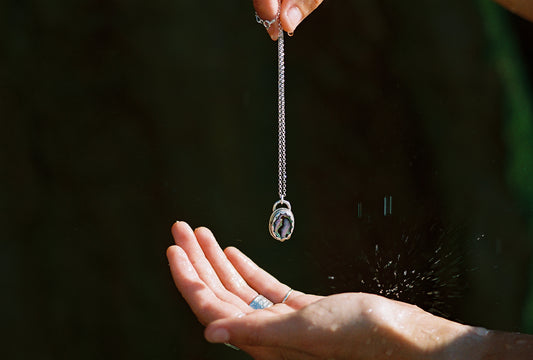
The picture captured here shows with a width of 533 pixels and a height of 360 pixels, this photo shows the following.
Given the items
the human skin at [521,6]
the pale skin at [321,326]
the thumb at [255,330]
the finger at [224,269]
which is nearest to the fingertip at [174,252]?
the pale skin at [321,326]

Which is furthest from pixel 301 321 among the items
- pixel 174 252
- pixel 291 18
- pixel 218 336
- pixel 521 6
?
pixel 521 6

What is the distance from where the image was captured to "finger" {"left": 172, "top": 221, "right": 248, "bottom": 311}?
1096mm

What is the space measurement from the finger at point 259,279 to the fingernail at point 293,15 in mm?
513

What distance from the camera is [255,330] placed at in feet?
2.89

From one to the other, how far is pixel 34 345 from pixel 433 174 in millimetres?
1235

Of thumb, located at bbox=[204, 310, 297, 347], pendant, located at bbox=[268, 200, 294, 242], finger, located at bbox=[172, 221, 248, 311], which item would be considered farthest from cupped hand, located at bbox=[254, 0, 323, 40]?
thumb, located at bbox=[204, 310, 297, 347]

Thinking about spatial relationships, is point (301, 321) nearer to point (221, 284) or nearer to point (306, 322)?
point (306, 322)

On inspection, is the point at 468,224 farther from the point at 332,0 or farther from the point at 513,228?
the point at 332,0

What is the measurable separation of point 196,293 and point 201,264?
0.15 meters

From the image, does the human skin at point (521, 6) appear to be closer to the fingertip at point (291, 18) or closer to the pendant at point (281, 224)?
the fingertip at point (291, 18)

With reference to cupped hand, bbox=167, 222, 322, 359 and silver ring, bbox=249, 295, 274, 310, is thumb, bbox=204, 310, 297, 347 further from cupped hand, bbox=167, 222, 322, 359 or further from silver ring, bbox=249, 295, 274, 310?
silver ring, bbox=249, 295, 274, 310

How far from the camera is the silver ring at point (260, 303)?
1.12m

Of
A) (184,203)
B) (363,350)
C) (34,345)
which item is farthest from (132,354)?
(363,350)

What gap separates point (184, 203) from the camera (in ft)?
5.36
